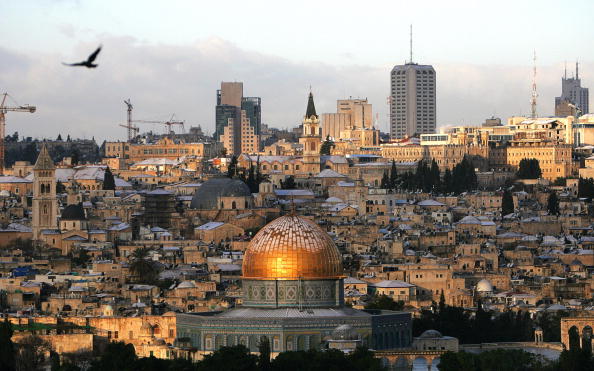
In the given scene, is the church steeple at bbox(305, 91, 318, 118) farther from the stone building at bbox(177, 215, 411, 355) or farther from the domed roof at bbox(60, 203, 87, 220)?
the stone building at bbox(177, 215, 411, 355)

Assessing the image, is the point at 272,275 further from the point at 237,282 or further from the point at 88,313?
A: the point at 237,282

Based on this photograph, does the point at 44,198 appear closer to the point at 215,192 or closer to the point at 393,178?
the point at 215,192

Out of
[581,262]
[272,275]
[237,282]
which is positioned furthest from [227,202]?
[272,275]

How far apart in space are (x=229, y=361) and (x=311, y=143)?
329 ft

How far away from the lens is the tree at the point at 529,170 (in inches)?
6240

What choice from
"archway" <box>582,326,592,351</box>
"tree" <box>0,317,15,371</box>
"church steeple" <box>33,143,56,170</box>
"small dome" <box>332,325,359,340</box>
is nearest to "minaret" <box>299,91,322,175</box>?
"church steeple" <box>33,143,56,170</box>

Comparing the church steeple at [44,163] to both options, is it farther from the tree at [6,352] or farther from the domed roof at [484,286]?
the tree at [6,352]

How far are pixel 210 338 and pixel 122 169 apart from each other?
104 m

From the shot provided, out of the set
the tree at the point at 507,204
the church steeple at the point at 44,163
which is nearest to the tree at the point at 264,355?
the church steeple at the point at 44,163

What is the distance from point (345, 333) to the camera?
7294 cm

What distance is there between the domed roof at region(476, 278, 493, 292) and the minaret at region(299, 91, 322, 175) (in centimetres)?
5834

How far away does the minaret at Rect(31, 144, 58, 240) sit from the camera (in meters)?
123

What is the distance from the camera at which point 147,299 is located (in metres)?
92.8

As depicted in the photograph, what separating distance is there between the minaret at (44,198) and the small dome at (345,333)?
5050 cm
